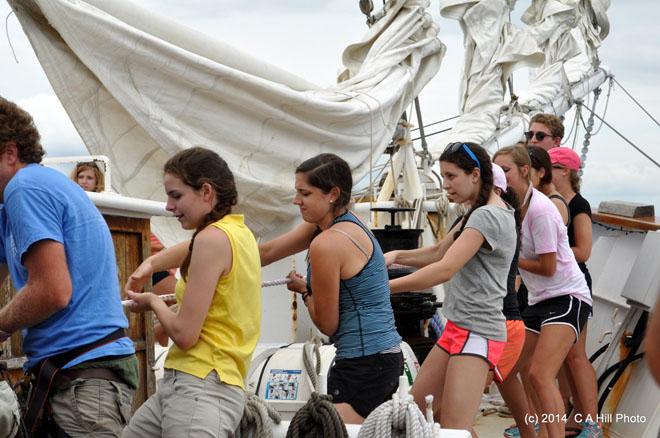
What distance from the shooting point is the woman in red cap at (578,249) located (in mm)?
5379

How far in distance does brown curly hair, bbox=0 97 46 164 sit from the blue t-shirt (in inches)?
2.9

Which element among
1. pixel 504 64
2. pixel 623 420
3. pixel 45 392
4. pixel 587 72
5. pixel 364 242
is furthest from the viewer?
pixel 587 72

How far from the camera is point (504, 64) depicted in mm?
10453

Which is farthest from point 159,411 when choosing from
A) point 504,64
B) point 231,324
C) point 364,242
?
point 504,64

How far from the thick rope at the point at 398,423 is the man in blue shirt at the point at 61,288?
2.28ft

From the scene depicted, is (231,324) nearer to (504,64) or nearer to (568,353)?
(568,353)

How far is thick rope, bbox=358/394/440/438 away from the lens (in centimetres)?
307

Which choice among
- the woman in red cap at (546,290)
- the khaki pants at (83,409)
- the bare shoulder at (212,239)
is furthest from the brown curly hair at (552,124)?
the khaki pants at (83,409)

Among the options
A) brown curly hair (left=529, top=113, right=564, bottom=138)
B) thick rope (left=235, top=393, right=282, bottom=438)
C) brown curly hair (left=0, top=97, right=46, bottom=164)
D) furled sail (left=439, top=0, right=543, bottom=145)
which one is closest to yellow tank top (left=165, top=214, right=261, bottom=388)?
thick rope (left=235, top=393, right=282, bottom=438)

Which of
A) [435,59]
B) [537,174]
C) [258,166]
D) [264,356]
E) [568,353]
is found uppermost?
[435,59]

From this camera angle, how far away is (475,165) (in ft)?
13.5

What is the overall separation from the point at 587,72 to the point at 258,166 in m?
7.96

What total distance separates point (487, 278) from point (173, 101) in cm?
183

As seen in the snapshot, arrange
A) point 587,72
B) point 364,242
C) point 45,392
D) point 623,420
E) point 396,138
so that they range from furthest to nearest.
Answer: point 587,72 < point 396,138 < point 623,420 < point 364,242 < point 45,392
